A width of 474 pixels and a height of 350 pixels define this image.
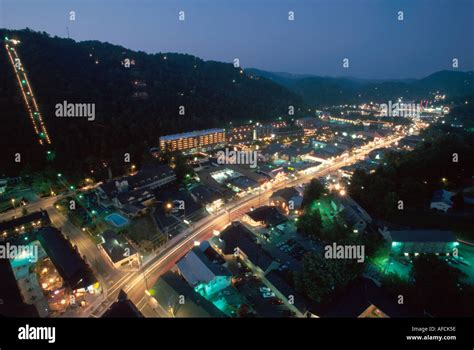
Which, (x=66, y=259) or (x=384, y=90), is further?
(x=384, y=90)

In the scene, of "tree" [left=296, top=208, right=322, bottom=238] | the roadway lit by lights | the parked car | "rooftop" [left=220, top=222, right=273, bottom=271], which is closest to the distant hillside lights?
the roadway lit by lights

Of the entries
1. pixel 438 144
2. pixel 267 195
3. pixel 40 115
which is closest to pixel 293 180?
pixel 267 195

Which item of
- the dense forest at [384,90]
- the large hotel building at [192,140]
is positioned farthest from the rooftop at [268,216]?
the dense forest at [384,90]

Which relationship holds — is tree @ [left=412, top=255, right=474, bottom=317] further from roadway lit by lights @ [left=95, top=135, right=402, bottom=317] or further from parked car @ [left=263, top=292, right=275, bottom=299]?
roadway lit by lights @ [left=95, top=135, right=402, bottom=317]

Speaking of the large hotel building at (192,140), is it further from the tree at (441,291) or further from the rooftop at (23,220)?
the tree at (441,291)

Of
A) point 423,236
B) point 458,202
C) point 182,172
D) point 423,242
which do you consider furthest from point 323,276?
point 182,172

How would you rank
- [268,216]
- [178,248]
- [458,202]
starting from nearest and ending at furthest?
[178,248]
[458,202]
[268,216]

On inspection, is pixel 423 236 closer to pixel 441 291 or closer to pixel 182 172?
pixel 441 291
